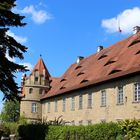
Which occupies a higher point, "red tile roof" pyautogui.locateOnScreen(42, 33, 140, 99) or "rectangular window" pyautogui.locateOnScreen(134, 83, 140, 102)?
"red tile roof" pyautogui.locateOnScreen(42, 33, 140, 99)

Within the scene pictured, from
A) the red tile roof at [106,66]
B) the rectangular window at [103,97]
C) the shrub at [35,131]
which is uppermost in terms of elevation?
the red tile roof at [106,66]

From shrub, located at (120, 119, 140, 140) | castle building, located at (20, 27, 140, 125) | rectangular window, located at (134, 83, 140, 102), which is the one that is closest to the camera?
shrub, located at (120, 119, 140, 140)

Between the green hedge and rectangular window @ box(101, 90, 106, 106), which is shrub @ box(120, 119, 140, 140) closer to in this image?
the green hedge

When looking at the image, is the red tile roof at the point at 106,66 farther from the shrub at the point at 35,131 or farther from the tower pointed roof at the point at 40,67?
the tower pointed roof at the point at 40,67

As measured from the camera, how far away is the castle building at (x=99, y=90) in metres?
37.7

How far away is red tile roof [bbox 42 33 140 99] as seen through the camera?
39969 millimetres

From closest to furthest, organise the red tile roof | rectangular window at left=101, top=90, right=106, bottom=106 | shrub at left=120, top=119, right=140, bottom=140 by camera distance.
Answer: shrub at left=120, top=119, right=140, bottom=140, the red tile roof, rectangular window at left=101, top=90, right=106, bottom=106

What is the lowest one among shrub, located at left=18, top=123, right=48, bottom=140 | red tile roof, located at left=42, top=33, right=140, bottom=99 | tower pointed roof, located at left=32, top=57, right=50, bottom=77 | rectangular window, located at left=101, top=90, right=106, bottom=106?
shrub, located at left=18, top=123, right=48, bottom=140

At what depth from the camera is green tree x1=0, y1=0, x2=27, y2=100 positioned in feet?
98.8

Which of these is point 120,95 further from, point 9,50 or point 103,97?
point 9,50

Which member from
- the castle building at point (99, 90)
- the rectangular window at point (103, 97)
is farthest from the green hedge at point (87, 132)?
the rectangular window at point (103, 97)

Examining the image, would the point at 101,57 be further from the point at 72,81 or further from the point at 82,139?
the point at 82,139

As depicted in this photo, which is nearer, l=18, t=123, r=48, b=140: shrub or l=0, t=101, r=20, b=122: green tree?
l=18, t=123, r=48, b=140: shrub

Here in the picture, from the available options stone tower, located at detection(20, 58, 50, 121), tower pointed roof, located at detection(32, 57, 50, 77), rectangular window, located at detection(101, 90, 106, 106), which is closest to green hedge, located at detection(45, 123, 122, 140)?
rectangular window, located at detection(101, 90, 106, 106)
